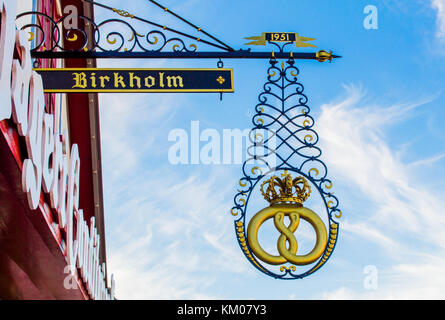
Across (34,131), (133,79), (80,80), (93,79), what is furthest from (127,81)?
(34,131)

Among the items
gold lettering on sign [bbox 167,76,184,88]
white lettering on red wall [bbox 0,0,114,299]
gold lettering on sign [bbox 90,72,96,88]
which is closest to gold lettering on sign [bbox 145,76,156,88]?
gold lettering on sign [bbox 167,76,184,88]

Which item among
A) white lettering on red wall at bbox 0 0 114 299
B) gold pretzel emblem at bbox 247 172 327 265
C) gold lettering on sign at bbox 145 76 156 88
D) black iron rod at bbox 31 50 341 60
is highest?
black iron rod at bbox 31 50 341 60

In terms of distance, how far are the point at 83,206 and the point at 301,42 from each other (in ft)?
28.4

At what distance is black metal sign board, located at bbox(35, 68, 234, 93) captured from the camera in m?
5.77

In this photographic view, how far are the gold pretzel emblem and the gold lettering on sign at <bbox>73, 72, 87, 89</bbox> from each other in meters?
1.87

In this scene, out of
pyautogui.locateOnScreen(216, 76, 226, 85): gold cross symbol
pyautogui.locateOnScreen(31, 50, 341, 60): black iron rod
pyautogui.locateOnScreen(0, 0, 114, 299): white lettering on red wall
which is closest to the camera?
pyautogui.locateOnScreen(0, 0, 114, 299): white lettering on red wall

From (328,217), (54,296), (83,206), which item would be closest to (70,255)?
(54,296)

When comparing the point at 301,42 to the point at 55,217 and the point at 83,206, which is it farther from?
the point at 83,206

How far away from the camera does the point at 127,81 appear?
5801 millimetres

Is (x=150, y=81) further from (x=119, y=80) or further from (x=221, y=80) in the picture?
(x=221, y=80)

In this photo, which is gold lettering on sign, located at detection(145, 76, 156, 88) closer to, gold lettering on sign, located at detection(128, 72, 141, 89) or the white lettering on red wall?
gold lettering on sign, located at detection(128, 72, 141, 89)

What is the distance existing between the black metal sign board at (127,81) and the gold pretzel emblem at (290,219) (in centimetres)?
105

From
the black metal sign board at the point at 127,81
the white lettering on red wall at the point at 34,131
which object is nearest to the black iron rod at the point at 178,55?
the black metal sign board at the point at 127,81

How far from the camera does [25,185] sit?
14.9 ft
